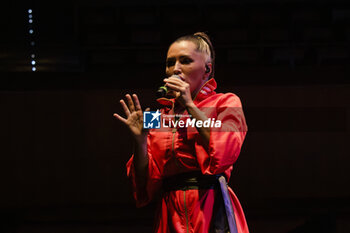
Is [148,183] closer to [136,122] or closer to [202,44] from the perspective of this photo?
[136,122]

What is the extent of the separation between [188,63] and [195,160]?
0.83 feet

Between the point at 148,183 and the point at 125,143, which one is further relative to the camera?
the point at 125,143

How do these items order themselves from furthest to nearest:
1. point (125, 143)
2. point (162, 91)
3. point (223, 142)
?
point (125, 143), point (162, 91), point (223, 142)

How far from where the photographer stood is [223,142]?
0.96 metres

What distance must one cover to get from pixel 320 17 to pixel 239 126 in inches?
171

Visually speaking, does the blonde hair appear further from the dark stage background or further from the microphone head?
the dark stage background

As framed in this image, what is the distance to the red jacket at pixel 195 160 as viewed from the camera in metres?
0.97

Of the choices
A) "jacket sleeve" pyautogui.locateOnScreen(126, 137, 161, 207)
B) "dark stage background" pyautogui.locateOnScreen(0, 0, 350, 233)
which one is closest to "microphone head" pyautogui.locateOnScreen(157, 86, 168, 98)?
"jacket sleeve" pyautogui.locateOnScreen(126, 137, 161, 207)

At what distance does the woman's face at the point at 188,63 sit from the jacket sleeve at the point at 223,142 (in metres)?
0.10

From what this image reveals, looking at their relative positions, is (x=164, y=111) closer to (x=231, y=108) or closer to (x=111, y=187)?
(x=231, y=108)

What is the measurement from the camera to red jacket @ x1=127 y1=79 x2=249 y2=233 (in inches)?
38.1

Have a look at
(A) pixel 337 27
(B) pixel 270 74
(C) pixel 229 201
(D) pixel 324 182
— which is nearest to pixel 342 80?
(B) pixel 270 74

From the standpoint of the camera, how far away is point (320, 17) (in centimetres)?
490

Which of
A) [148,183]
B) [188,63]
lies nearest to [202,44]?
[188,63]
